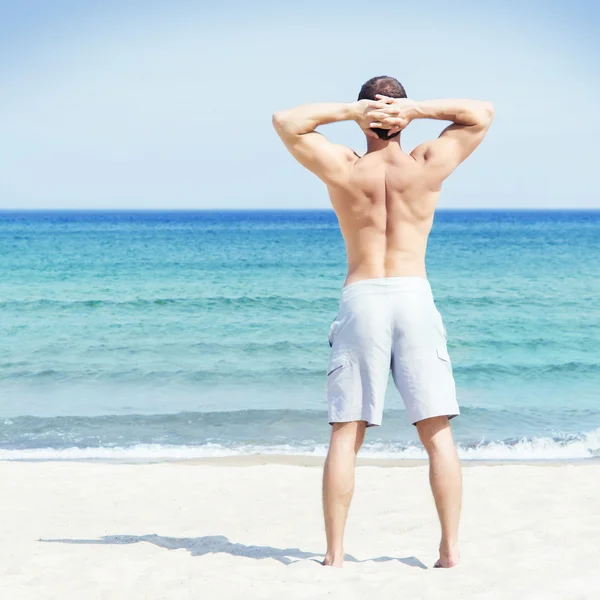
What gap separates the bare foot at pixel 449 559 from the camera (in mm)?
4121

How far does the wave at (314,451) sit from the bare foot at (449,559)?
12.8 feet

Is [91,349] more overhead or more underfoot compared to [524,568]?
more underfoot

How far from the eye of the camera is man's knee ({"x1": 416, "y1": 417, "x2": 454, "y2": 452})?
396cm

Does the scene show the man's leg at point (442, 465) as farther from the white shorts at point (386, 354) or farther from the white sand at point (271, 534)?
Answer: the white sand at point (271, 534)

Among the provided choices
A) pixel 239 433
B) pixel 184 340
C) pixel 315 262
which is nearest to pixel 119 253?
pixel 315 262

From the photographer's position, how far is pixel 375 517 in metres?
5.53

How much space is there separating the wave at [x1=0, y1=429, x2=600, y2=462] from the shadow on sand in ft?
10.0

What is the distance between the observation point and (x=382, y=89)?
395cm

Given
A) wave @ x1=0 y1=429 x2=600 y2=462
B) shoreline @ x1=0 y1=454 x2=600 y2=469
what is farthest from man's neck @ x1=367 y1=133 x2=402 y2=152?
wave @ x1=0 y1=429 x2=600 y2=462

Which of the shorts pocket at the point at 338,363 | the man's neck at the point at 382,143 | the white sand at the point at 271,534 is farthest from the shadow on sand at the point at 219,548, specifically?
the man's neck at the point at 382,143

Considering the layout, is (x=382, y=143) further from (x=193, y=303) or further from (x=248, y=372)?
(x=193, y=303)

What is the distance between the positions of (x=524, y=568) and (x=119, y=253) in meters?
36.3

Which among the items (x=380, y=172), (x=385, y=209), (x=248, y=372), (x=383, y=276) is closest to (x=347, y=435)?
(x=383, y=276)

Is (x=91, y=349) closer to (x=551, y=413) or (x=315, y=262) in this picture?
(x=551, y=413)
